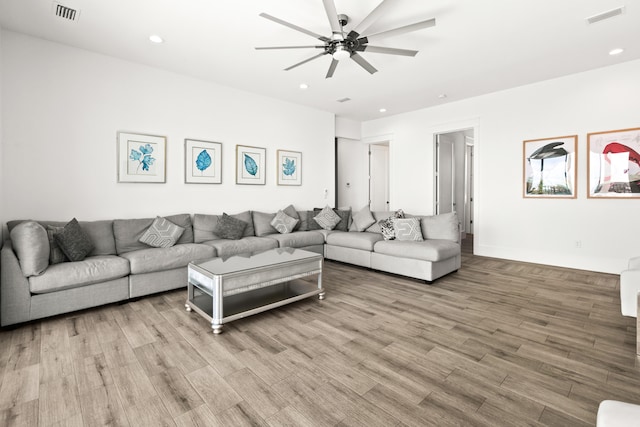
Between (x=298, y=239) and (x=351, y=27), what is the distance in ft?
10.1

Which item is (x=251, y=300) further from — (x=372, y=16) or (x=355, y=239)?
(x=372, y=16)

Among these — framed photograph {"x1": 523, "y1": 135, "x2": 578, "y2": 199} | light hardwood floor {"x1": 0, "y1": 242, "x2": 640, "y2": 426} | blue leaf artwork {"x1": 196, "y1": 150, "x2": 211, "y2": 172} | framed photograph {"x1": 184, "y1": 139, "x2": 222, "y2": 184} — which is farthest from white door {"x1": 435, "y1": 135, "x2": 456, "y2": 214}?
blue leaf artwork {"x1": 196, "y1": 150, "x2": 211, "y2": 172}

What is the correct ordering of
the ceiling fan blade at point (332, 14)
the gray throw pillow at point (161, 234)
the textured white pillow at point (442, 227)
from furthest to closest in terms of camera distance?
the textured white pillow at point (442, 227) → the gray throw pillow at point (161, 234) → the ceiling fan blade at point (332, 14)

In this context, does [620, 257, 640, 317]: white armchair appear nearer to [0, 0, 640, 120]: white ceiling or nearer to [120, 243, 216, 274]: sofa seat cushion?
[0, 0, 640, 120]: white ceiling

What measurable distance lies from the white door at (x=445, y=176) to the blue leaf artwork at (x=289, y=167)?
3.06m

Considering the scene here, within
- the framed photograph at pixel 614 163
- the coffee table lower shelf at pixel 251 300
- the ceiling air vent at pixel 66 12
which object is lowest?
the coffee table lower shelf at pixel 251 300

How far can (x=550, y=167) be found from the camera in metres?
4.82

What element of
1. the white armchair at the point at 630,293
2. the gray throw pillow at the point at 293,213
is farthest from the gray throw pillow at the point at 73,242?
the white armchair at the point at 630,293

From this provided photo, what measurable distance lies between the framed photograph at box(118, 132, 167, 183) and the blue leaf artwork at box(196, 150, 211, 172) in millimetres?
505

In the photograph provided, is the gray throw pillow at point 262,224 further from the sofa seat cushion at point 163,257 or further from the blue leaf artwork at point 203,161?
the sofa seat cushion at point 163,257

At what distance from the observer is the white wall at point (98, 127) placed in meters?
3.36

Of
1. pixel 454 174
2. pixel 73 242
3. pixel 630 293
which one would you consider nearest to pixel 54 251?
pixel 73 242

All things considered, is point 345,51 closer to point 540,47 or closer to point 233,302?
point 540,47

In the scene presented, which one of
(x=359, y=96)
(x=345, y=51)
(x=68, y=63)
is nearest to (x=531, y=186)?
(x=359, y=96)
